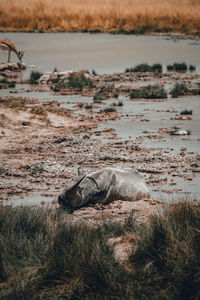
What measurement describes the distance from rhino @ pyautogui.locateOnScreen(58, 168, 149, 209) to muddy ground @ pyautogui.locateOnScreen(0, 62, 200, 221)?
5.5 inches

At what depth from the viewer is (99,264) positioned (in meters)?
4.86

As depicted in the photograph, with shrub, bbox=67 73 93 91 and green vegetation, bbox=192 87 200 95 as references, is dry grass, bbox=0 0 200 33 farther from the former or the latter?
green vegetation, bbox=192 87 200 95

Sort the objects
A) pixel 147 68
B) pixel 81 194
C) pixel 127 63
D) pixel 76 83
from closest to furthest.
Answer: pixel 81 194 < pixel 76 83 < pixel 147 68 < pixel 127 63

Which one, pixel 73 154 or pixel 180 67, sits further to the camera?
pixel 180 67

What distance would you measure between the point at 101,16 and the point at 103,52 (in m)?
27.6

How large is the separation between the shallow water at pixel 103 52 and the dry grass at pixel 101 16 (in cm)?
846

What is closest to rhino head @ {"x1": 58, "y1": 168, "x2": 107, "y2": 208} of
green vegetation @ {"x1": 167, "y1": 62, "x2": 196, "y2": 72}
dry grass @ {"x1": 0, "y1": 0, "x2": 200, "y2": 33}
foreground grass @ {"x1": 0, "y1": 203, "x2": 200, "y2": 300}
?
foreground grass @ {"x1": 0, "y1": 203, "x2": 200, "y2": 300}

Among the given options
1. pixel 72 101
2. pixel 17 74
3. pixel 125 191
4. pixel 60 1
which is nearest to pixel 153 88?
pixel 72 101

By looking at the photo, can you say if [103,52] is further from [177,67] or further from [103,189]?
[103,189]

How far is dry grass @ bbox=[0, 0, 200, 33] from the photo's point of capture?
62.2 meters

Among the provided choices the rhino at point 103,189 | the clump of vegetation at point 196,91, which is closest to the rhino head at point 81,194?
the rhino at point 103,189

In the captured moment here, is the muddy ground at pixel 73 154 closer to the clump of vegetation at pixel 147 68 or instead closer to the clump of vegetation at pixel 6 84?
the clump of vegetation at pixel 6 84

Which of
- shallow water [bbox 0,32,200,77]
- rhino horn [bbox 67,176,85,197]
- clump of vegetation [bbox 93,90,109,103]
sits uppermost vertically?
shallow water [bbox 0,32,200,77]

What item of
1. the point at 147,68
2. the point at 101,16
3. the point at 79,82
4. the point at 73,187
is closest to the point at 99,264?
the point at 73,187
